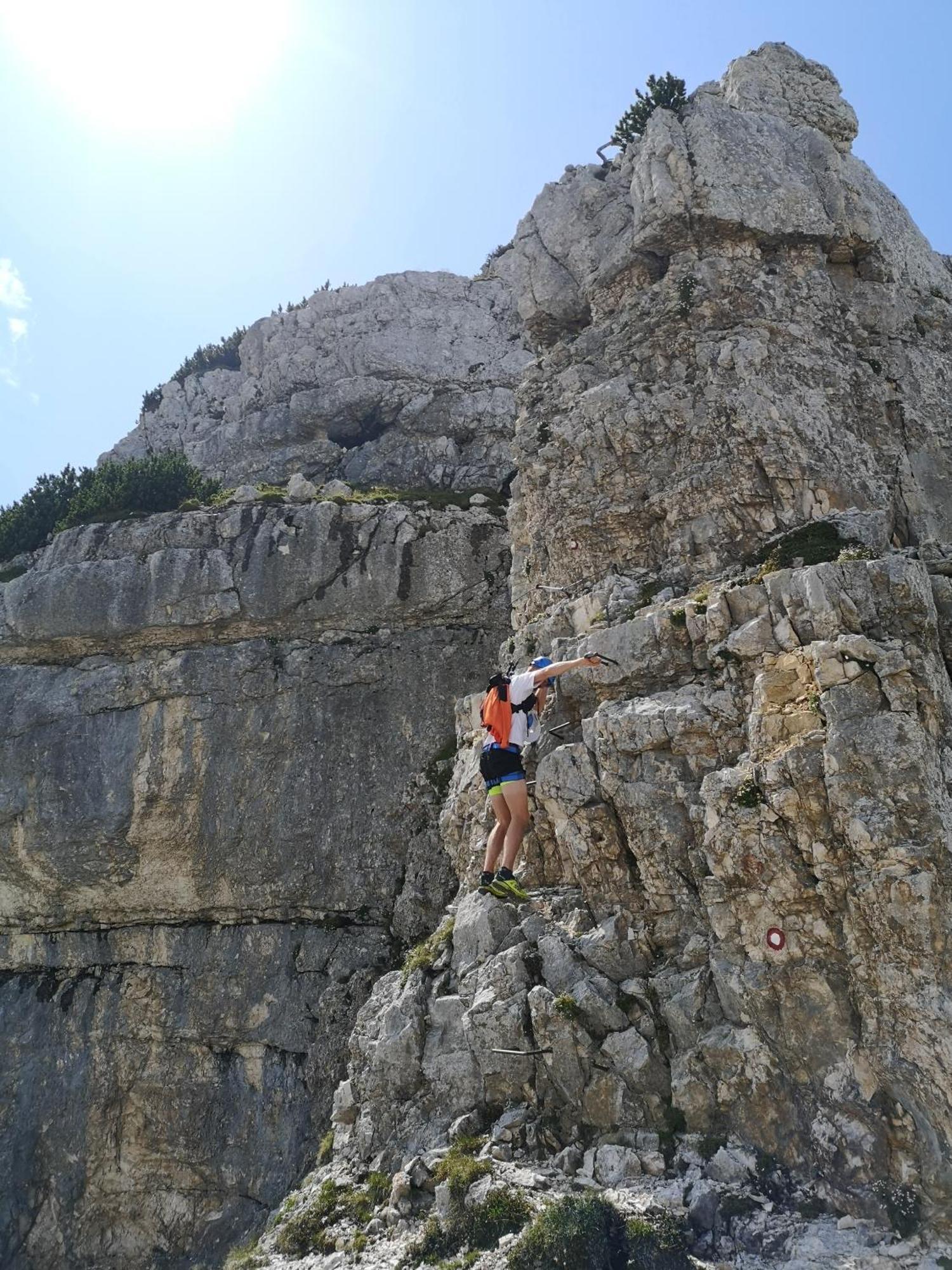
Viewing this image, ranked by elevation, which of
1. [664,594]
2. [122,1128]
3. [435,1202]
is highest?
[664,594]

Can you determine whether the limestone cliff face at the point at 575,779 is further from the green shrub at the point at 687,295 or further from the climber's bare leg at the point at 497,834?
the climber's bare leg at the point at 497,834

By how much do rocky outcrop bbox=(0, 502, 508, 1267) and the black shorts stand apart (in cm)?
752

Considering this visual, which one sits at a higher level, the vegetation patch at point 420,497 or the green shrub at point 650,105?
the green shrub at point 650,105

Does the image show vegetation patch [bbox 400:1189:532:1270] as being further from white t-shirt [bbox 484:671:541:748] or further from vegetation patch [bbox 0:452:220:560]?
vegetation patch [bbox 0:452:220:560]

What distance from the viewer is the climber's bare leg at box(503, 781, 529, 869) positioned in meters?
15.8

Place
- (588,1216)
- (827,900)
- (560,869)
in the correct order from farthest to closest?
(560,869), (827,900), (588,1216)

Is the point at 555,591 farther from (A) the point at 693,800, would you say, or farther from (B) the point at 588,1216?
(B) the point at 588,1216

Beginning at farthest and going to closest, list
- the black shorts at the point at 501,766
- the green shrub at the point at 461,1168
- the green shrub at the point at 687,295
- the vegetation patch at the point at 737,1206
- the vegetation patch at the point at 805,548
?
the green shrub at the point at 687,295 < the black shorts at the point at 501,766 < the vegetation patch at the point at 805,548 < the green shrub at the point at 461,1168 < the vegetation patch at the point at 737,1206

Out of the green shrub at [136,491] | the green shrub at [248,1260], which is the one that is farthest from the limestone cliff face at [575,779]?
the green shrub at [136,491]

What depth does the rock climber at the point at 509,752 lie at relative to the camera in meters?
15.7

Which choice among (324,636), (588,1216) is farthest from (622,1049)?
(324,636)

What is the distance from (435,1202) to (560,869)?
5140mm

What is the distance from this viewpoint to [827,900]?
12180mm

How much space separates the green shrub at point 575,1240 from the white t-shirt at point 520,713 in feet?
22.7
